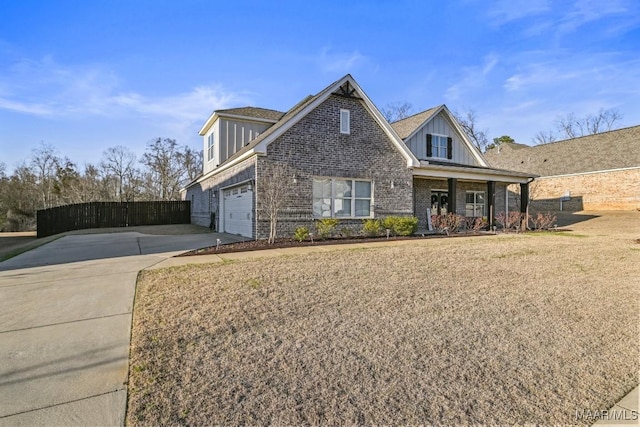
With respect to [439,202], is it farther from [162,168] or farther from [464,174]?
[162,168]

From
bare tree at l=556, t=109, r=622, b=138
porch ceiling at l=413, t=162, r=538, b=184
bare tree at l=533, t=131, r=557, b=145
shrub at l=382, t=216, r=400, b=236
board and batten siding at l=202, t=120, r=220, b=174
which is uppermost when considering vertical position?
bare tree at l=556, t=109, r=622, b=138

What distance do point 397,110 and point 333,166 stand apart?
111 feet

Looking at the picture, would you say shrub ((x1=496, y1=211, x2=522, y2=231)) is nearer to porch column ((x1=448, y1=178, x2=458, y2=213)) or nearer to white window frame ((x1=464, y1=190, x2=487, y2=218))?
white window frame ((x1=464, y1=190, x2=487, y2=218))

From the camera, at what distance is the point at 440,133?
735 inches

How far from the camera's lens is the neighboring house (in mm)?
12148

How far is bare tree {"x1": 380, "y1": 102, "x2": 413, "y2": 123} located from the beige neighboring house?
1443 centimetres

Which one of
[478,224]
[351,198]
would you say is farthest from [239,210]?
[478,224]

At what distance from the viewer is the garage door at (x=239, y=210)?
1274cm

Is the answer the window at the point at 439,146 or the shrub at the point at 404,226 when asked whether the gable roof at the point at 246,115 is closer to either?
the window at the point at 439,146

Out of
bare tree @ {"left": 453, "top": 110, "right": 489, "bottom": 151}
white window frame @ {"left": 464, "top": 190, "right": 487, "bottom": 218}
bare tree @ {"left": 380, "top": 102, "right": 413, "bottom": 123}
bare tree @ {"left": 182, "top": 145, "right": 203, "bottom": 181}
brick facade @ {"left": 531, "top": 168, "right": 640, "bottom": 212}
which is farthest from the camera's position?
bare tree @ {"left": 453, "top": 110, "right": 489, "bottom": 151}

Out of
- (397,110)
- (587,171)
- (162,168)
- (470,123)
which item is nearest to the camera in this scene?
(587,171)

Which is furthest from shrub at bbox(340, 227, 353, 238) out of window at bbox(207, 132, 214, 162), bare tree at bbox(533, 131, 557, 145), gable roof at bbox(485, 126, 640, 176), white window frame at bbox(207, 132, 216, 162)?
bare tree at bbox(533, 131, 557, 145)

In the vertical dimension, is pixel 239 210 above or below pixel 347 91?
below

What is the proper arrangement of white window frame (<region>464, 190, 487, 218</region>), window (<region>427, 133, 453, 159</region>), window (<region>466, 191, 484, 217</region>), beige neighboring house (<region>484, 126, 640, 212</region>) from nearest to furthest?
window (<region>427, 133, 453, 159</region>), white window frame (<region>464, 190, 487, 218</region>), window (<region>466, 191, 484, 217</region>), beige neighboring house (<region>484, 126, 640, 212</region>)
